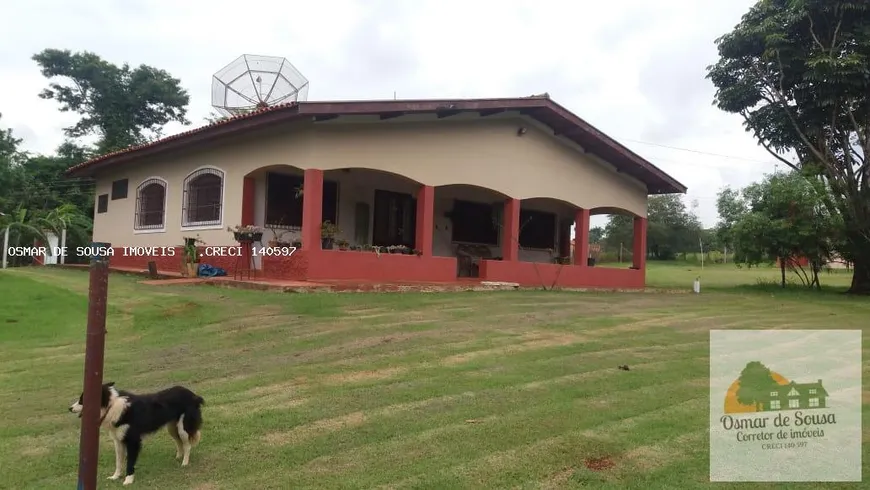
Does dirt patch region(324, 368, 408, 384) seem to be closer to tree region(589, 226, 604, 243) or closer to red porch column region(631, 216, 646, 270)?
red porch column region(631, 216, 646, 270)

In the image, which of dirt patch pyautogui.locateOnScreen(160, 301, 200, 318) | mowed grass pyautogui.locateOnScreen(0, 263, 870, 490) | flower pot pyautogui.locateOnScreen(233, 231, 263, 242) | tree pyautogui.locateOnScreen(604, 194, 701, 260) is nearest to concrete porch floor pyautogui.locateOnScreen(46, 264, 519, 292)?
mowed grass pyautogui.locateOnScreen(0, 263, 870, 490)

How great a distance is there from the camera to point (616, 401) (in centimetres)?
488

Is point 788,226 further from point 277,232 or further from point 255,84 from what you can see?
point 255,84

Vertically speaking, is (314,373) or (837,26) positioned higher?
(837,26)

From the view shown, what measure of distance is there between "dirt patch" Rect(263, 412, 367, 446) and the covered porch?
727 cm

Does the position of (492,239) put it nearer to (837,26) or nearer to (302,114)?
(302,114)

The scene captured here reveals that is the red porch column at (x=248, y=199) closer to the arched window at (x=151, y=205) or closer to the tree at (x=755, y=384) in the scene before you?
the arched window at (x=151, y=205)

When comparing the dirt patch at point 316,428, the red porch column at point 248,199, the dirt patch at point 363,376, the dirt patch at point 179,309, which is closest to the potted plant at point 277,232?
the red porch column at point 248,199

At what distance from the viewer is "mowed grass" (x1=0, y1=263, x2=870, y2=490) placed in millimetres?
3609

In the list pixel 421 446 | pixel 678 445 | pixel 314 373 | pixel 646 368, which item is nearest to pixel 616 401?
pixel 678 445

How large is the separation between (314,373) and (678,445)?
3.18 m

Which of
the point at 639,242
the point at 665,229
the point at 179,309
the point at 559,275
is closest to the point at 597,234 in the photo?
the point at 665,229

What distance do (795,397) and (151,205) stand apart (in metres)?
15.6

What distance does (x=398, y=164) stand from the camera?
12.9 metres
